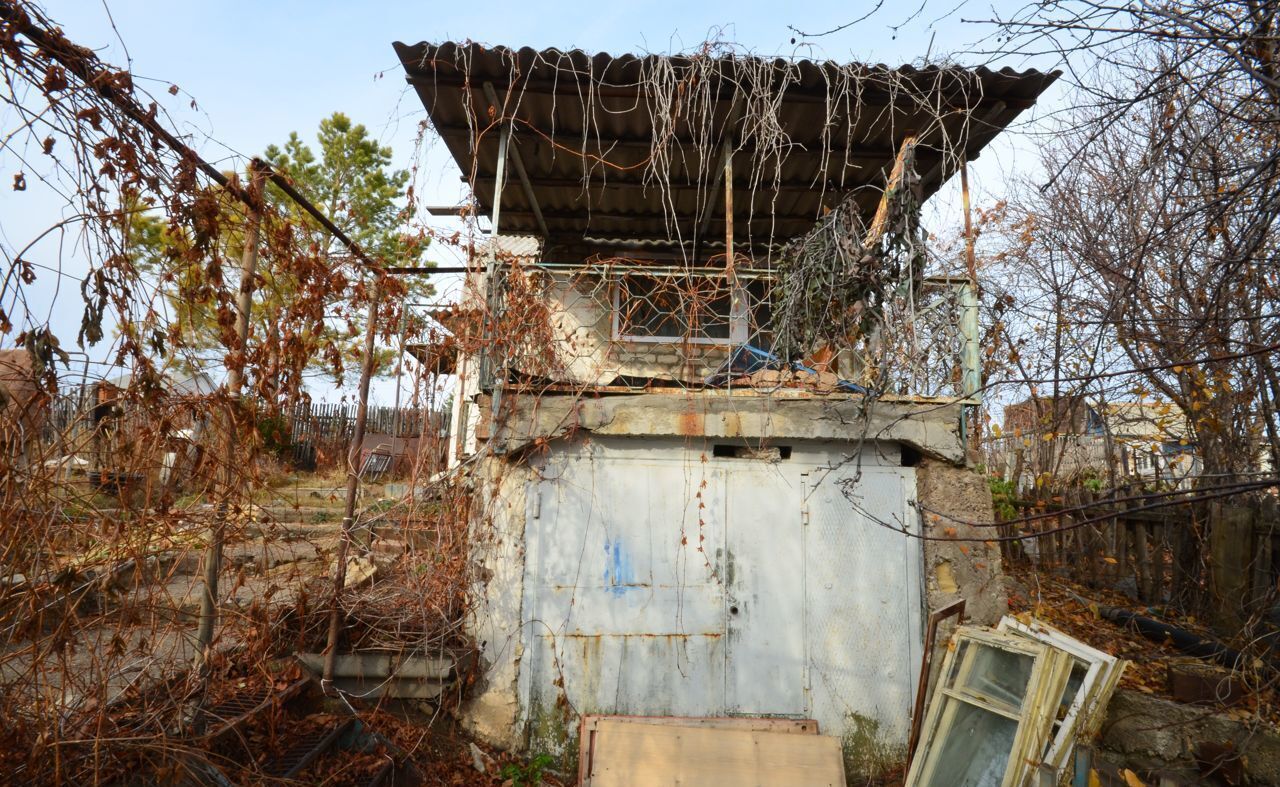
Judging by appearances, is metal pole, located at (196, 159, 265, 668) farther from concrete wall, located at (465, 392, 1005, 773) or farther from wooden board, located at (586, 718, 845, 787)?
wooden board, located at (586, 718, 845, 787)

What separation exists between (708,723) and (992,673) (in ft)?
6.75

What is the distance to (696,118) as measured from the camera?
5.74m

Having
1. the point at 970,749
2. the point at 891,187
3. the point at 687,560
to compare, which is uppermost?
the point at 891,187

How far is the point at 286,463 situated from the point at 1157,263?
526 inches

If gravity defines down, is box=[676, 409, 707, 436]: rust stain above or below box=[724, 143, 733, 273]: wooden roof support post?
below

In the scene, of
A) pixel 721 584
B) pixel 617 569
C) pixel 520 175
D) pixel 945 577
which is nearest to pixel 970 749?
pixel 945 577

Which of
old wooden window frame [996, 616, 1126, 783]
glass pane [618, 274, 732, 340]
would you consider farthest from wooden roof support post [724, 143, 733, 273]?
old wooden window frame [996, 616, 1126, 783]

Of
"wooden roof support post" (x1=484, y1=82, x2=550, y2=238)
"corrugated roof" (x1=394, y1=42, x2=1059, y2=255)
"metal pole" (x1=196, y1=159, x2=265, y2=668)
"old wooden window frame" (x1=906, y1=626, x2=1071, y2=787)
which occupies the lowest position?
"old wooden window frame" (x1=906, y1=626, x2=1071, y2=787)

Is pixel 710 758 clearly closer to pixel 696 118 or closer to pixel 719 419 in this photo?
pixel 719 419

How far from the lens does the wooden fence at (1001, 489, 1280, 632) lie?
5.37 m

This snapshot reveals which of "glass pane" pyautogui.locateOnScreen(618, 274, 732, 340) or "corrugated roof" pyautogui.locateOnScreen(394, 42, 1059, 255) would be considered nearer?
"corrugated roof" pyautogui.locateOnScreen(394, 42, 1059, 255)

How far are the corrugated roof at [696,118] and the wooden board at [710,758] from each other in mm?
3835

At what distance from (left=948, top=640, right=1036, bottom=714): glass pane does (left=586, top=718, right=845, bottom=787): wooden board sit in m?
1.02

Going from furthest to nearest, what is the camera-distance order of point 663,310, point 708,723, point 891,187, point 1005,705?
point 663,310
point 708,723
point 891,187
point 1005,705
